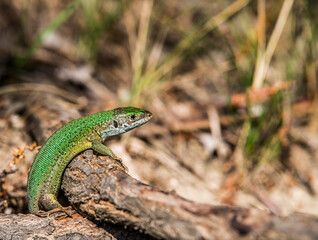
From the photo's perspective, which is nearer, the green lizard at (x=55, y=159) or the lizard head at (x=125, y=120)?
the green lizard at (x=55, y=159)

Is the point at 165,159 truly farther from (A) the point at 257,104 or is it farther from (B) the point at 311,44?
(B) the point at 311,44

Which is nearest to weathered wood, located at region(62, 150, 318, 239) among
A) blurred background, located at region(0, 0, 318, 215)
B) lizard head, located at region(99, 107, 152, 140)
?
lizard head, located at region(99, 107, 152, 140)

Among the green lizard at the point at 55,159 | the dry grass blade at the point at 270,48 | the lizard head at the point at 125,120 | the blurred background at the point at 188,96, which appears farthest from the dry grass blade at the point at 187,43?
the green lizard at the point at 55,159

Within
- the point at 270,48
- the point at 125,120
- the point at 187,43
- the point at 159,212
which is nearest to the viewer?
the point at 159,212

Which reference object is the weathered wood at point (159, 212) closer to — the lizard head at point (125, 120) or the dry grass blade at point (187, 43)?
the lizard head at point (125, 120)

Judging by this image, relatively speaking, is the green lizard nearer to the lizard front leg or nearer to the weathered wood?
the lizard front leg

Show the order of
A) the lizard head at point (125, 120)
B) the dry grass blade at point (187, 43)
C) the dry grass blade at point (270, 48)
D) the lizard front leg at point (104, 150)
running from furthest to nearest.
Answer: the dry grass blade at point (187, 43) → the dry grass blade at point (270, 48) → the lizard head at point (125, 120) → the lizard front leg at point (104, 150)

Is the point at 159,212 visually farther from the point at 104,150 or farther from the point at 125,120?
the point at 125,120

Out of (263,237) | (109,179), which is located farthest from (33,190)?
(263,237)

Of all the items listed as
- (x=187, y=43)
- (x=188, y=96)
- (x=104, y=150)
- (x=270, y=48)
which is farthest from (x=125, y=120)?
(x=188, y=96)
